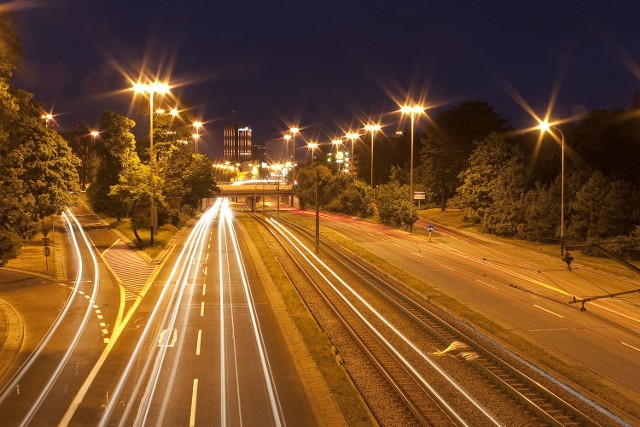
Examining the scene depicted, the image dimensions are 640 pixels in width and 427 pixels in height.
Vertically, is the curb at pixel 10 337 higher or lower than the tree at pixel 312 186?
lower

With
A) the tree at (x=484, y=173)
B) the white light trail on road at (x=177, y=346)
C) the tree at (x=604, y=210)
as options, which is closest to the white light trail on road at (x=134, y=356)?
the white light trail on road at (x=177, y=346)

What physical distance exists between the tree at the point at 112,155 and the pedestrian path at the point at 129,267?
34.3 ft

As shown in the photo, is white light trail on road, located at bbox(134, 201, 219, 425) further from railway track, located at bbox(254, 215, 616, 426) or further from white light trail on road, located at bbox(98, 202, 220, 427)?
railway track, located at bbox(254, 215, 616, 426)

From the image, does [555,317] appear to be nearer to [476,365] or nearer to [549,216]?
[476,365]

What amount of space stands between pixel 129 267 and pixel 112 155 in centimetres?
2713

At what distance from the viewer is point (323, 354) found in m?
18.6

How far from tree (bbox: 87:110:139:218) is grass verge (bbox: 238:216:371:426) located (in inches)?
1040

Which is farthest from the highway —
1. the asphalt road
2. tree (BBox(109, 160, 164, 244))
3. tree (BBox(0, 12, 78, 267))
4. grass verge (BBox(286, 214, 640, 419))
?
tree (BBox(109, 160, 164, 244))

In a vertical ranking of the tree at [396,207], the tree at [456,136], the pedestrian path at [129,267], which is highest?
the tree at [456,136]

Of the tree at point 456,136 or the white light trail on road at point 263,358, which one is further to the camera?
the tree at point 456,136

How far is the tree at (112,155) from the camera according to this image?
5616 centimetres

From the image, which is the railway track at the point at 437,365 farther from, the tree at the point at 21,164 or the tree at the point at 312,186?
the tree at the point at 312,186

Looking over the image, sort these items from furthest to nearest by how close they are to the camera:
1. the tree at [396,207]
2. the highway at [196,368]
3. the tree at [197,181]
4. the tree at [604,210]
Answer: the tree at [197,181], the tree at [396,207], the tree at [604,210], the highway at [196,368]

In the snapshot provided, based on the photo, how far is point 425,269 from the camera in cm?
3762
